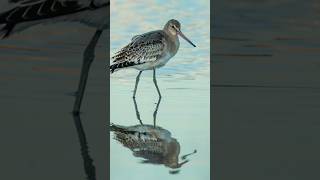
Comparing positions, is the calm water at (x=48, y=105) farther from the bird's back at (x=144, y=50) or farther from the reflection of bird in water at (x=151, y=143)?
the bird's back at (x=144, y=50)

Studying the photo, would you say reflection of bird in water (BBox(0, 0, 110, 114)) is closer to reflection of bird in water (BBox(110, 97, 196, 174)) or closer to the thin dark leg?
the thin dark leg

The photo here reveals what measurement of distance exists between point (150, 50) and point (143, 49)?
0.08 m

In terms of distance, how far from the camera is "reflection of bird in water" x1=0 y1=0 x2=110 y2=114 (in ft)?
13.2

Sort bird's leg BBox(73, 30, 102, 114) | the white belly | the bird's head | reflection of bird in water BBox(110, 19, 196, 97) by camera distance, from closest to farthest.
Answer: the bird's head → reflection of bird in water BBox(110, 19, 196, 97) → the white belly → bird's leg BBox(73, 30, 102, 114)

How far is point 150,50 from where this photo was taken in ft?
13.4

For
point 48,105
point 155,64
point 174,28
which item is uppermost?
point 174,28

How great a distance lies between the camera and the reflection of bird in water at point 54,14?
402cm

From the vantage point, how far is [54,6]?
4121 millimetres

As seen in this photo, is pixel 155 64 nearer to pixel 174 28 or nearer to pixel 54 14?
pixel 174 28

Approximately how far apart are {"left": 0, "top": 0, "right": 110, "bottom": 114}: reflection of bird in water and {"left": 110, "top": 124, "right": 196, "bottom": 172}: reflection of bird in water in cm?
61

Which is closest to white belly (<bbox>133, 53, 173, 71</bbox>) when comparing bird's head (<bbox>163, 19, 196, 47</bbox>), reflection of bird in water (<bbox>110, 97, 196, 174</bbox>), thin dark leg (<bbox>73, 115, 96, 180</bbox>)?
bird's head (<bbox>163, 19, 196, 47</bbox>)

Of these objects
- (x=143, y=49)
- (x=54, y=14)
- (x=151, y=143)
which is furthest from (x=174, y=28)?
(x=54, y=14)

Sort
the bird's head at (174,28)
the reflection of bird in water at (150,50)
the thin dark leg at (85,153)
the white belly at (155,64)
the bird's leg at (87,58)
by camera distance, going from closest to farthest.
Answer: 1. the thin dark leg at (85,153)
2. the bird's head at (174,28)
3. the reflection of bird in water at (150,50)
4. the white belly at (155,64)
5. the bird's leg at (87,58)

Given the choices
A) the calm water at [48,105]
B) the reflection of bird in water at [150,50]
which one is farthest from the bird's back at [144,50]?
the calm water at [48,105]
